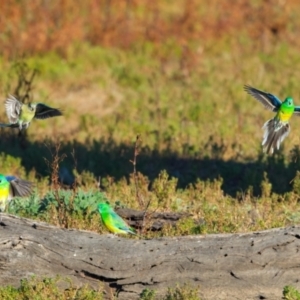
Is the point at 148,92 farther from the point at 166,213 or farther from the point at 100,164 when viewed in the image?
the point at 166,213

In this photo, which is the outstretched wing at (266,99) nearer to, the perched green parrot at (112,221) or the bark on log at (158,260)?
the perched green parrot at (112,221)

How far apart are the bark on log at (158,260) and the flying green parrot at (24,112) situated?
2377mm

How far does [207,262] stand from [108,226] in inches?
52.3

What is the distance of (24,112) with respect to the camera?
34.7 feet

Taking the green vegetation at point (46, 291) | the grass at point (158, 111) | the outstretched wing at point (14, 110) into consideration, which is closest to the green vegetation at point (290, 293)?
the green vegetation at point (46, 291)

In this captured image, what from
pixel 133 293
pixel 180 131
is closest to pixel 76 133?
pixel 180 131

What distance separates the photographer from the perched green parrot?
890 cm

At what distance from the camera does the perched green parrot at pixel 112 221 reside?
890 centimetres

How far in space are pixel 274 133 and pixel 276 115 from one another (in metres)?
0.30

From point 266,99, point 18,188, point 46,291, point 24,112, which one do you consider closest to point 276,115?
point 266,99

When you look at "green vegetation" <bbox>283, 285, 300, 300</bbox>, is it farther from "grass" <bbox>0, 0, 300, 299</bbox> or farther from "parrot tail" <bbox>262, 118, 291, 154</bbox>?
"parrot tail" <bbox>262, 118, 291, 154</bbox>

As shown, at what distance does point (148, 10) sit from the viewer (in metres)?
20.4

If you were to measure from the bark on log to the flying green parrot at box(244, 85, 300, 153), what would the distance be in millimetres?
2493

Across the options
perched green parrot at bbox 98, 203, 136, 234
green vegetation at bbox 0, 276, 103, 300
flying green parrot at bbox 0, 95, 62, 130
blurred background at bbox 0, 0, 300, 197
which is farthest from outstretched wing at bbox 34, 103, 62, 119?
green vegetation at bbox 0, 276, 103, 300
